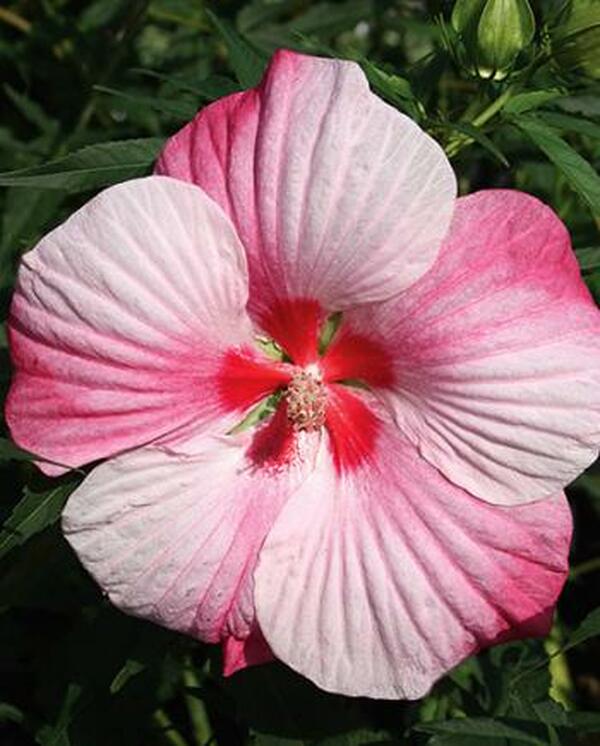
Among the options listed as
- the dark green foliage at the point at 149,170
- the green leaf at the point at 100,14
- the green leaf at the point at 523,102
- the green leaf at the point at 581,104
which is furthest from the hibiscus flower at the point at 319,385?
the green leaf at the point at 100,14

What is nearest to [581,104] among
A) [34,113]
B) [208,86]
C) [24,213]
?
[208,86]

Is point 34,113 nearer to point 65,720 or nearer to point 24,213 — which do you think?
point 24,213

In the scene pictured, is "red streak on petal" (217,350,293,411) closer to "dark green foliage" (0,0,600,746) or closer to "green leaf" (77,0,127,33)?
"dark green foliage" (0,0,600,746)

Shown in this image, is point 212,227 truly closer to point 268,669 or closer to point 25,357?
point 25,357

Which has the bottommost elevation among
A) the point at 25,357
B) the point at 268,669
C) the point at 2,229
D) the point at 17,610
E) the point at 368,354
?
the point at 17,610

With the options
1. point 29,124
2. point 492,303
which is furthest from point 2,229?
point 492,303

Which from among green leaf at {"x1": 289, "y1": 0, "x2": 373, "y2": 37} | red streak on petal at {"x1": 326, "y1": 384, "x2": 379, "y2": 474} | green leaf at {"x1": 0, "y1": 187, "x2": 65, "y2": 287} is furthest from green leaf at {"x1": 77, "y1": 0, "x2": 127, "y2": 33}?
red streak on petal at {"x1": 326, "y1": 384, "x2": 379, "y2": 474}
